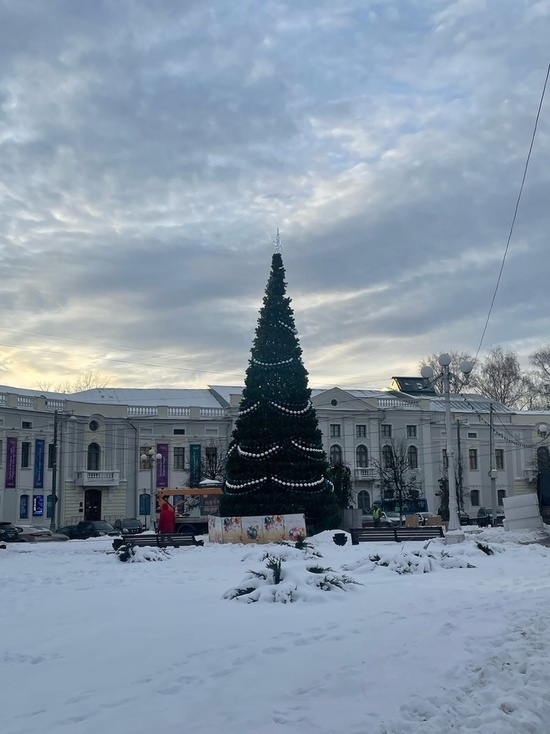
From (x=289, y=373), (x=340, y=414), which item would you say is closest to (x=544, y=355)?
(x=340, y=414)

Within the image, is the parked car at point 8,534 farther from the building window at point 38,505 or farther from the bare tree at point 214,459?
the bare tree at point 214,459

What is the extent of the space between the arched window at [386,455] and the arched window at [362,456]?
158 cm

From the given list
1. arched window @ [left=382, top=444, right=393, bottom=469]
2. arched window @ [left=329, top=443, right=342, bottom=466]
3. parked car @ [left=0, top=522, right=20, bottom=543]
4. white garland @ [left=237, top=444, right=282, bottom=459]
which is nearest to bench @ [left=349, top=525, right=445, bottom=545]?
white garland @ [left=237, top=444, right=282, bottom=459]

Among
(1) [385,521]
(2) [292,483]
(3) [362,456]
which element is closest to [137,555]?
(2) [292,483]

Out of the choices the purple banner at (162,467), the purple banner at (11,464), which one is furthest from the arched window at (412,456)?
the purple banner at (11,464)

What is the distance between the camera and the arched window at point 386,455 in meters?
69.7

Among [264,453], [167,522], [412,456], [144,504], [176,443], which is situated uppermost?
[176,443]

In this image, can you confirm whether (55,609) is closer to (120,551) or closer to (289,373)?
(120,551)

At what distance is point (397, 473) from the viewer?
67938mm

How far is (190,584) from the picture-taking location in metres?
15.0

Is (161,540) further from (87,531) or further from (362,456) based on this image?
(362,456)

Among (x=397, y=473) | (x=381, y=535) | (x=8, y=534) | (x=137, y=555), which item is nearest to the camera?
(x=137, y=555)

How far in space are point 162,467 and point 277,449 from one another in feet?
113

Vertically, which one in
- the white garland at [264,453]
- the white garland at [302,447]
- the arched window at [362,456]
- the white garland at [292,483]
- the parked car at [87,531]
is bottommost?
the parked car at [87,531]
